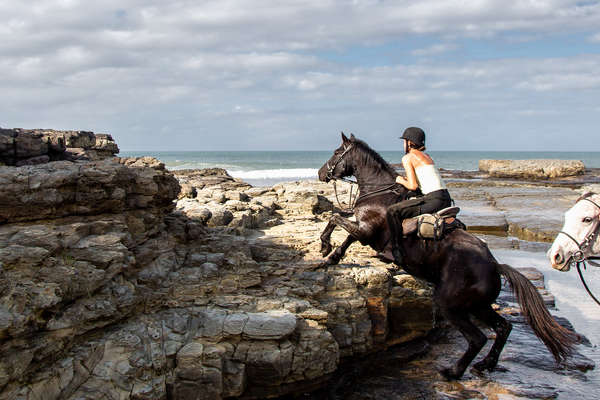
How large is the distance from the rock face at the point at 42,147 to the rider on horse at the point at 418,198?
6.12 m

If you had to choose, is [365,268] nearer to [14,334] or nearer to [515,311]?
[515,311]

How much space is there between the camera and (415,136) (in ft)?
25.4

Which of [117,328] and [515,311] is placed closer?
[117,328]

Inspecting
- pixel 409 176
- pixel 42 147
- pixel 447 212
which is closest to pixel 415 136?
pixel 409 176

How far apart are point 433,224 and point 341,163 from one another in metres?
2.29

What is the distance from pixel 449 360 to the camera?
Result: 8094 mm

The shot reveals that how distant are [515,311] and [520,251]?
21.6ft

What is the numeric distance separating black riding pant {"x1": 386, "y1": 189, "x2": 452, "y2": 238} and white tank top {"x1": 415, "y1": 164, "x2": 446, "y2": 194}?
0.08 m

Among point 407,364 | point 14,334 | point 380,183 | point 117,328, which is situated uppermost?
point 380,183

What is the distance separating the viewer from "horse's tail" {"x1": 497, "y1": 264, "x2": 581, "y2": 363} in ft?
22.2

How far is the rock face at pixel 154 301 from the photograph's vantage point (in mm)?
5477

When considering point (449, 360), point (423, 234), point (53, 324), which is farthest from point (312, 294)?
point (53, 324)

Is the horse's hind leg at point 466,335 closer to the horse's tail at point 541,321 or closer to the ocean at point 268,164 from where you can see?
the horse's tail at point 541,321

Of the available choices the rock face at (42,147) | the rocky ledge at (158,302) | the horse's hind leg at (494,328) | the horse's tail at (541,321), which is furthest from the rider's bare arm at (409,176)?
the rock face at (42,147)
